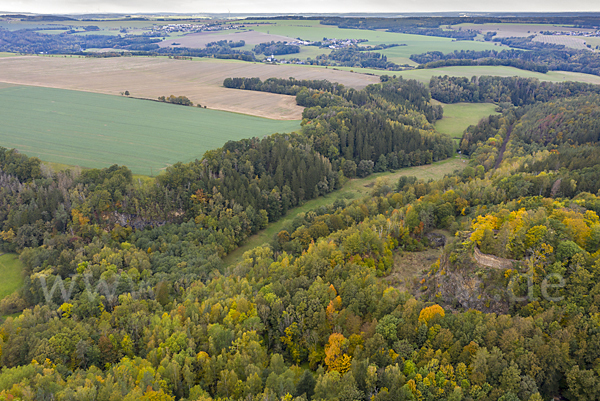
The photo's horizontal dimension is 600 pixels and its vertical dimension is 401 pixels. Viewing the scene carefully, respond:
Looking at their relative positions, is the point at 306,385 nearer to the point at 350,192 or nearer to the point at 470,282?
the point at 470,282

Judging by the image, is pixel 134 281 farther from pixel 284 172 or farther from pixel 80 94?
pixel 80 94

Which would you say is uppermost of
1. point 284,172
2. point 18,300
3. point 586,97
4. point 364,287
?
point 586,97

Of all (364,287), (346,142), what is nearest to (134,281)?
(364,287)

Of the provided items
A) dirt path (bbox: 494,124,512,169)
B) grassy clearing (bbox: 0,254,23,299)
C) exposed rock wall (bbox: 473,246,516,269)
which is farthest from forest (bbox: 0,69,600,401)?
dirt path (bbox: 494,124,512,169)

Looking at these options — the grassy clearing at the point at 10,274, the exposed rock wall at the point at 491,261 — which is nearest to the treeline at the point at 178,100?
the grassy clearing at the point at 10,274

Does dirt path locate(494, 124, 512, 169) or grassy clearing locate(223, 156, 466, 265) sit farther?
dirt path locate(494, 124, 512, 169)

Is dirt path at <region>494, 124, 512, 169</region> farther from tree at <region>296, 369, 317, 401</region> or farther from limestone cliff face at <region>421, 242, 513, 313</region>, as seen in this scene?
tree at <region>296, 369, 317, 401</region>

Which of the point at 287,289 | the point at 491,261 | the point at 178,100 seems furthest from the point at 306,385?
the point at 178,100
